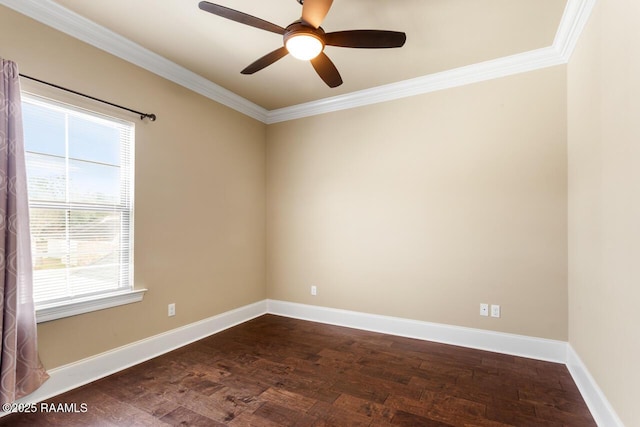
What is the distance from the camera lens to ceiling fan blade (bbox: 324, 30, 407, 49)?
1897 mm

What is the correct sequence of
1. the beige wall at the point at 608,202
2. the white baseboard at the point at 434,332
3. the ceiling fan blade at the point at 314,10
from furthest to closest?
the white baseboard at the point at 434,332, the ceiling fan blade at the point at 314,10, the beige wall at the point at 608,202

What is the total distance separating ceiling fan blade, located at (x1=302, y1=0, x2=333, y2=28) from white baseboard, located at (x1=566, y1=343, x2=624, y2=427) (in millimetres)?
2679

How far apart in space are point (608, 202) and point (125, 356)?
3677 mm

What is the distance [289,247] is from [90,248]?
7.37 feet

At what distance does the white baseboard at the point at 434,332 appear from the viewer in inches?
110

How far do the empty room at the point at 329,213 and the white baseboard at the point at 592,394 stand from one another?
0.06 feet

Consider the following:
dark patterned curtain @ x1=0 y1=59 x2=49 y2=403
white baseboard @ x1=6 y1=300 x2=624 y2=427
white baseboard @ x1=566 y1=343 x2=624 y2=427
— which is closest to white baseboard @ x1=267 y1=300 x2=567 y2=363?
white baseboard @ x1=6 y1=300 x2=624 y2=427

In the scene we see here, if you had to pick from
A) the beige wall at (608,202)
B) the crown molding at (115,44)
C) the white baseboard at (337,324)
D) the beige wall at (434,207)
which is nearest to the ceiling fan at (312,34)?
the beige wall at (608,202)

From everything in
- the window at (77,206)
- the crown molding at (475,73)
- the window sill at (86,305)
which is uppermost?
the crown molding at (475,73)

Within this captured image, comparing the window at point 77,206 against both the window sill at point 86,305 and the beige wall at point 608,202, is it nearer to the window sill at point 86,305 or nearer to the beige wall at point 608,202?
the window sill at point 86,305

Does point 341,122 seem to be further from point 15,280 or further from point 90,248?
point 15,280

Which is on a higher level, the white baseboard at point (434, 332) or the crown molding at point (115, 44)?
the crown molding at point (115, 44)

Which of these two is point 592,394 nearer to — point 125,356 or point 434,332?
point 434,332

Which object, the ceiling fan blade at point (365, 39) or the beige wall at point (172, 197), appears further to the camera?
the beige wall at point (172, 197)
